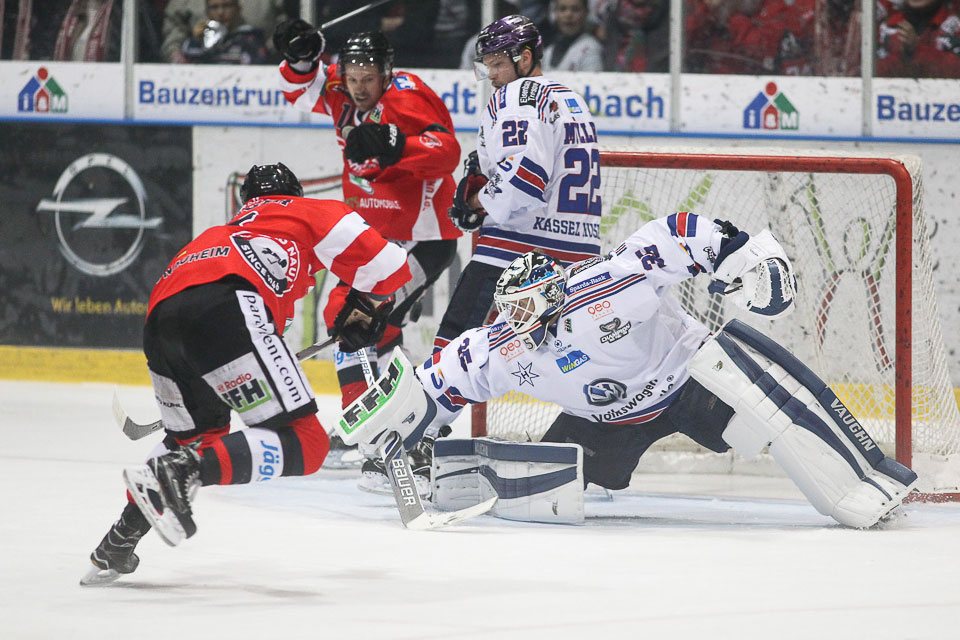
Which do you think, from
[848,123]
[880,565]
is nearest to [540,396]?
[880,565]

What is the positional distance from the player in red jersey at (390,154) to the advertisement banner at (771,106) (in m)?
2.13

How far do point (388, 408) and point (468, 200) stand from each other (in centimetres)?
103

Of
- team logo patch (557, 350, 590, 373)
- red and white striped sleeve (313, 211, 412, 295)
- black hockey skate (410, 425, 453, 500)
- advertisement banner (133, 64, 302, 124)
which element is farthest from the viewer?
advertisement banner (133, 64, 302, 124)

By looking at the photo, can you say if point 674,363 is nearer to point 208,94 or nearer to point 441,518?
point 441,518

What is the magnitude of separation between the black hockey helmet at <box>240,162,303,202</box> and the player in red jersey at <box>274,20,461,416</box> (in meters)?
0.93

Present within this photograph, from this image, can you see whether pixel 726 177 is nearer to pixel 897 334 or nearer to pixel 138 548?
pixel 897 334

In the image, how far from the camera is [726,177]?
4887 mm

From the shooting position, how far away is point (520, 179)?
3900 mm

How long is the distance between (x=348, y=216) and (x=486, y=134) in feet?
2.99

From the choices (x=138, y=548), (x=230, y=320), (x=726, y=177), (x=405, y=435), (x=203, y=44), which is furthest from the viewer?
(x=203, y=44)

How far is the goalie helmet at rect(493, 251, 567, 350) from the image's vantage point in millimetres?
3420

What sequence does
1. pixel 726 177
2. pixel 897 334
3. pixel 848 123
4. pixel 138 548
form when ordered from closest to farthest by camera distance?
pixel 138 548 < pixel 897 334 < pixel 726 177 < pixel 848 123

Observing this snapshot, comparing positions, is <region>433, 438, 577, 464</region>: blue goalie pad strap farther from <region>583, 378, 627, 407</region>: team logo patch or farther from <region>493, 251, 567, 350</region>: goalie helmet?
<region>493, 251, 567, 350</region>: goalie helmet

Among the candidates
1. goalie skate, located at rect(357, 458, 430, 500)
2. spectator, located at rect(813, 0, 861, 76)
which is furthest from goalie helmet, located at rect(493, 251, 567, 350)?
spectator, located at rect(813, 0, 861, 76)
